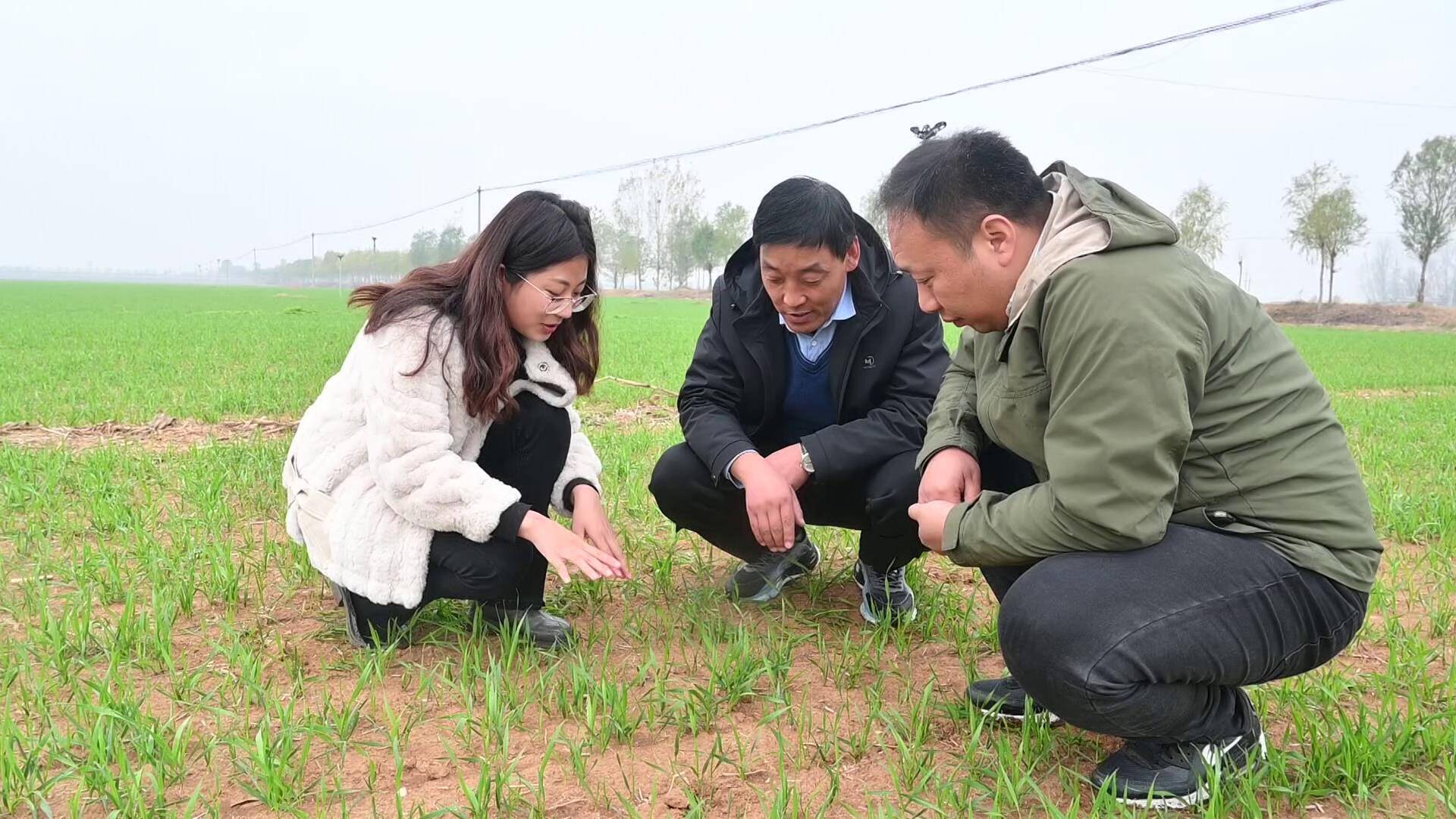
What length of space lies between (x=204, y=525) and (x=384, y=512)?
1.62 meters

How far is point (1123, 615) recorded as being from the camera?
1.78 meters

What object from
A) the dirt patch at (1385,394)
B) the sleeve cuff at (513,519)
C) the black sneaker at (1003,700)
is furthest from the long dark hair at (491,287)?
the dirt patch at (1385,394)

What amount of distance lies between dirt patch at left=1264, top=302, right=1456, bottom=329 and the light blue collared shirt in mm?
37370

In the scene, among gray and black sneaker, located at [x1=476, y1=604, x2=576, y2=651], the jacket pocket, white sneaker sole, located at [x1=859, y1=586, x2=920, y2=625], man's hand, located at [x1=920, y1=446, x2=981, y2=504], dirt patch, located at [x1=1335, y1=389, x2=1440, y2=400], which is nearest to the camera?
the jacket pocket

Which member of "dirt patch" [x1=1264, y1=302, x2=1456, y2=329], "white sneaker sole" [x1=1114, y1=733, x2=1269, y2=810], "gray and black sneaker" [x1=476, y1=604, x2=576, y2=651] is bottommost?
"dirt patch" [x1=1264, y1=302, x2=1456, y2=329]

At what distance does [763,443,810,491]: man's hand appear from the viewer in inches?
109

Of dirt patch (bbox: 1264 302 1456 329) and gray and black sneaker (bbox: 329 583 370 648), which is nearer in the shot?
gray and black sneaker (bbox: 329 583 370 648)

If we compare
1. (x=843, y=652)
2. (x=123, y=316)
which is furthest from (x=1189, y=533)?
(x=123, y=316)

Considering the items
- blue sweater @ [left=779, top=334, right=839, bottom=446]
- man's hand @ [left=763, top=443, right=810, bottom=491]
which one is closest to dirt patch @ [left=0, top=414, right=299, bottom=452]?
blue sweater @ [left=779, top=334, right=839, bottom=446]

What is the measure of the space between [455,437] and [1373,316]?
42.9 meters

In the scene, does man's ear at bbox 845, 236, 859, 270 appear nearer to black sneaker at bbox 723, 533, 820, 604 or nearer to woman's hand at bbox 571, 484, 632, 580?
black sneaker at bbox 723, 533, 820, 604

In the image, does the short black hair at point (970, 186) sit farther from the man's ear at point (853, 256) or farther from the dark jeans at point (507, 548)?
the dark jeans at point (507, 548)

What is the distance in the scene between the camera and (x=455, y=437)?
268cm

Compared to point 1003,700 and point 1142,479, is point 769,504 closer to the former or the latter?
point 1003,700
